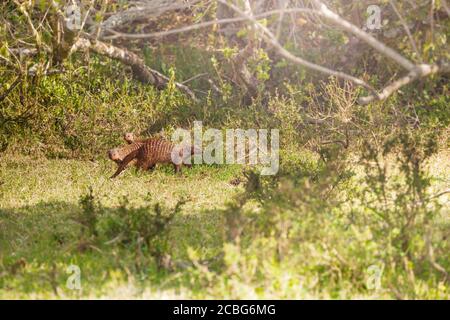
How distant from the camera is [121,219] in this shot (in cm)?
654

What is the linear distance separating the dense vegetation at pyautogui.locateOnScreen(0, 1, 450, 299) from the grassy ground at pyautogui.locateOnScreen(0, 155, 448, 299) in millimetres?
17

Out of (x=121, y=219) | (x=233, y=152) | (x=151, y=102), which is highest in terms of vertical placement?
(x=151, y=102)

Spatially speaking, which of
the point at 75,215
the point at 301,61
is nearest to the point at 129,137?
the point at 75,215

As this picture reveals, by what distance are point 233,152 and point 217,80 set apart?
2382 mm

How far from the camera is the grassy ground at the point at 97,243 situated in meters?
5.61

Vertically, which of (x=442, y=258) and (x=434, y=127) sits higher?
(x=434, y=127)

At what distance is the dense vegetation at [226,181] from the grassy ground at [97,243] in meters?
0.02

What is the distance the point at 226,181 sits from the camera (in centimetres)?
932

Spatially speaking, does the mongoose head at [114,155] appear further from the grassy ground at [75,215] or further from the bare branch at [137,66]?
the bare branch at [137,66]

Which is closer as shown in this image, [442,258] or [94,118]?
[442,258]

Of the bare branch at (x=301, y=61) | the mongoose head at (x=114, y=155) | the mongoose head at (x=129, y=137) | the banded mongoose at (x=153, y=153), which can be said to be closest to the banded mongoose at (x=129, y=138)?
the mongoose head at (x=129, y=137)
